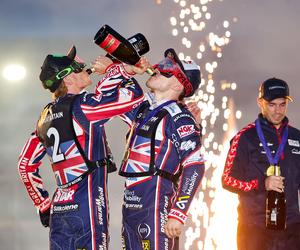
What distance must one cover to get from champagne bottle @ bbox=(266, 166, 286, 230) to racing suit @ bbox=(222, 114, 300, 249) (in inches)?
3.0

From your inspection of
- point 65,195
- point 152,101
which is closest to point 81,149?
point 65,195

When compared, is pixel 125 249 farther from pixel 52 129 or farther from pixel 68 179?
pixel 52 129

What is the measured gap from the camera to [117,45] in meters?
6.02

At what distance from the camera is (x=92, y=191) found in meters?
5.79

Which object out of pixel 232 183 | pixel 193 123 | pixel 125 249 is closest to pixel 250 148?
pixel 232 183

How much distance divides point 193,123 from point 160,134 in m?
0.31

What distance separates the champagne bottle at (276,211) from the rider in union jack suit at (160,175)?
128 centimetres

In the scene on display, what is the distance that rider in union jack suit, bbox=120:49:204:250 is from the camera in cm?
562

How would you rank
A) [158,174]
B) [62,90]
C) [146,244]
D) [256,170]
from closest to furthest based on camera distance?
1. [146,244]
2. [158,174]
3. [62,90]
4. [256,170]

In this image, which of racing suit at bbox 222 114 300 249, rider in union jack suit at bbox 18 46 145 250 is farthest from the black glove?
racing suit at bbox 222 114 300 249

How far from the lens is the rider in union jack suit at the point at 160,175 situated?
562cm

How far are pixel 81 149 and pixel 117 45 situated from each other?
1.00 meters

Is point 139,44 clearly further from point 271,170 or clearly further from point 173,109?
point 271,170

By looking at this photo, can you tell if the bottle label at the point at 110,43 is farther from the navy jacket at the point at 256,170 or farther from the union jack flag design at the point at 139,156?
the navy jacket at the point at 256,170
